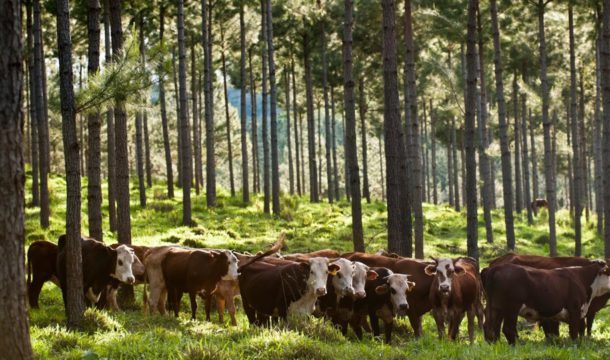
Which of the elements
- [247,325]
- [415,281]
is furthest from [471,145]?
[247,325]

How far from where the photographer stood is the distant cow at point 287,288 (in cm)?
1140

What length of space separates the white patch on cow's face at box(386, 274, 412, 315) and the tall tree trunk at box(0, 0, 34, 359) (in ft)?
22.4

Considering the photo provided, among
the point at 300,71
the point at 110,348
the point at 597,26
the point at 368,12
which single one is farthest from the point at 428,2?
the point at 300,71

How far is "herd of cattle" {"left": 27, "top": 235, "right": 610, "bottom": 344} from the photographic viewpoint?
11.5 metres

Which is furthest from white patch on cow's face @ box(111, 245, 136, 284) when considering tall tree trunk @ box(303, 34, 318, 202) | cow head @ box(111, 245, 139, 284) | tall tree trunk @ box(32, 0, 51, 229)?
tall tree trunk @ box(303, 34, 318, 202)

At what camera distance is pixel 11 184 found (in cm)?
608

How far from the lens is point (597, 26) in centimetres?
→ 2731

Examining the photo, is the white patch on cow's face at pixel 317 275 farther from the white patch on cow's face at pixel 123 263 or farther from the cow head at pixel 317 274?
the white patch on cow's face at pixel 123 263

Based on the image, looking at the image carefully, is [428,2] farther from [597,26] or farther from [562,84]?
[562,84]

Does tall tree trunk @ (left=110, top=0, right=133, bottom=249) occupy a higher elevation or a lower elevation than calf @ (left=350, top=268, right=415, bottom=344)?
higher

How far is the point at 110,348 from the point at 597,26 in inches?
983

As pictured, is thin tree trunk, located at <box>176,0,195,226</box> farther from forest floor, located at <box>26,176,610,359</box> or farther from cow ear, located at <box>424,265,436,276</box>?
cow ear, located at <box>424,265,436,276</box>

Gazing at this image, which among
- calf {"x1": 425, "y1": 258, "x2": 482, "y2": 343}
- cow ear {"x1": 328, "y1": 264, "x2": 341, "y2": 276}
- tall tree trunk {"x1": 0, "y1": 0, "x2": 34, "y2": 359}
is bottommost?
calf {"x1": 425, "y1": 258, "x2": 482, "y2": 343}

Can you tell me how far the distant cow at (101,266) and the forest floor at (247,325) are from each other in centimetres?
74
